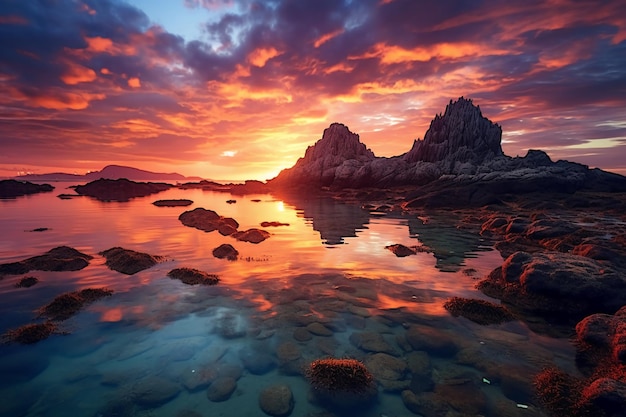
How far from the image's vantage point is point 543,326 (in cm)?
1456

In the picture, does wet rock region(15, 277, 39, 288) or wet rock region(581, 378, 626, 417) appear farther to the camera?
wet rock region(15, 277, 39, 288)

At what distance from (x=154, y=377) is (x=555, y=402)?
44.2 ft

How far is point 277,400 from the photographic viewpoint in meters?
9.77

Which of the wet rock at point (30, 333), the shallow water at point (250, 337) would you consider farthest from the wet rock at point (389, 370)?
the wet rock at point (30, 333)

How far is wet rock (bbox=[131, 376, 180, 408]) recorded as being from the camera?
9.62m

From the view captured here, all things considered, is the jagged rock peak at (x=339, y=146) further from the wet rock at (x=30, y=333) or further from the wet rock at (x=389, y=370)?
the wet rock at (x=389, y=370)

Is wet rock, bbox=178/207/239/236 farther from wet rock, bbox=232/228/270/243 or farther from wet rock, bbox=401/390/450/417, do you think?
wet rock, bbox=401/390/450/417

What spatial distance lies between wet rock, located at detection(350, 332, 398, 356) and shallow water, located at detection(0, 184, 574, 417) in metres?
0.15

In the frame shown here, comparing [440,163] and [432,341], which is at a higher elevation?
[440,163]

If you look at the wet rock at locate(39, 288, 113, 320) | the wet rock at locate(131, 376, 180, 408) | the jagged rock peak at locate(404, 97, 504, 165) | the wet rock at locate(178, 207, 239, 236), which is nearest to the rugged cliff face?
the jagged rock peak at locate(404, 97, 504, 165)

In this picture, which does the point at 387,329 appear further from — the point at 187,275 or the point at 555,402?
the point at 187,275

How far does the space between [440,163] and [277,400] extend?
452 feet

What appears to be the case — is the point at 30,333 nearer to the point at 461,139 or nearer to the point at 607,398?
the point at 607,398

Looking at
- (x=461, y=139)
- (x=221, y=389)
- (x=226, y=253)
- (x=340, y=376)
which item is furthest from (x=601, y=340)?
(x=461, y=139)
